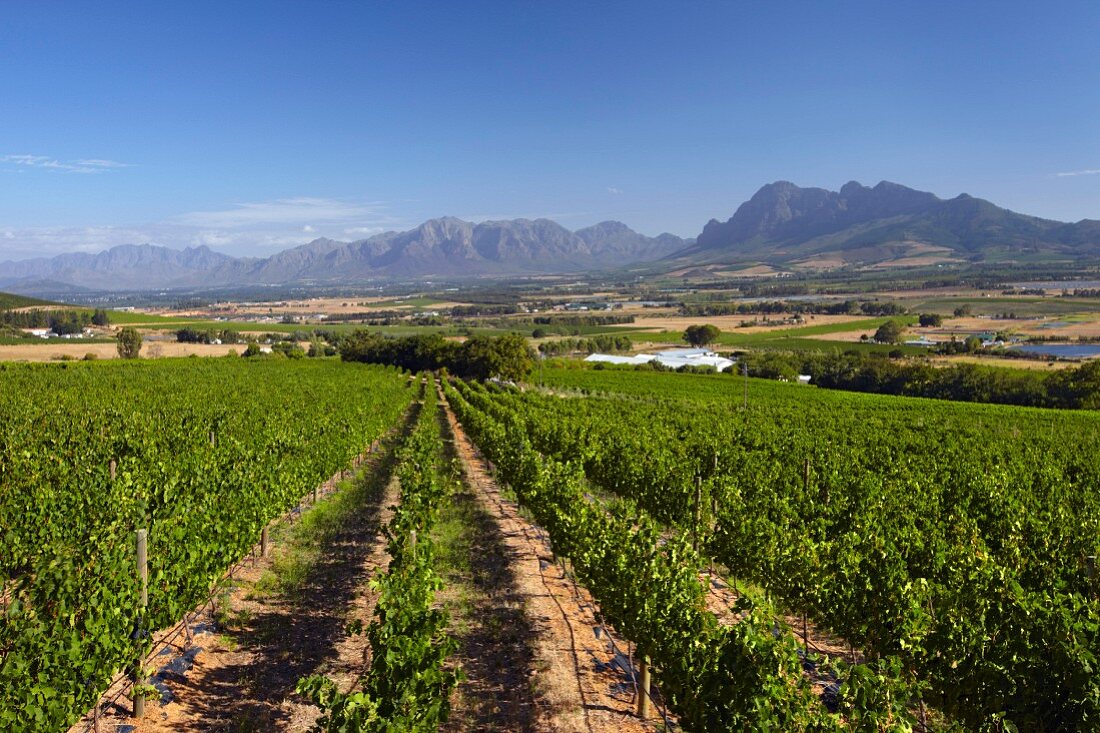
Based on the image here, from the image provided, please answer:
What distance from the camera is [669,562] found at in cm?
1166

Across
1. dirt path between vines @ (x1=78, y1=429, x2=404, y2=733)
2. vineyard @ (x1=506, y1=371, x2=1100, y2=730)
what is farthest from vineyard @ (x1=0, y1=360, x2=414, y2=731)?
vineyard @ (x1=506, y1=371, x2=1100, y2=730)

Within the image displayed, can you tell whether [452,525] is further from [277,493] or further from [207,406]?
[207,406]

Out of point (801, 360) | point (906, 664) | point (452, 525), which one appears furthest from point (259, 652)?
point (801, 360)

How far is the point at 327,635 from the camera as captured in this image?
13.1 metres

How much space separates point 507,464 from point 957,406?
154ft

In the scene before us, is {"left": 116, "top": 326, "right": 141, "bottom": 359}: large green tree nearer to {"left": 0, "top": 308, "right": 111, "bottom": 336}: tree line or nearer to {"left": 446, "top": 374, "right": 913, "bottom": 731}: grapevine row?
{"left": 0, "top": 308, "right": 111, "bottom": 336}: tree line

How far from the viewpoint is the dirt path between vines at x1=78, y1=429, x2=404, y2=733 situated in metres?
10.1

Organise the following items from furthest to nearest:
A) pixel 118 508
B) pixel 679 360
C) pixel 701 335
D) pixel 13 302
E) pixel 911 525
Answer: pixel 13 302 < pixel 701 335 < pixel 679 360 < pixel 911 525 < pixel 118 508

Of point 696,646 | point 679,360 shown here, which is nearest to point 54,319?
point 679,360

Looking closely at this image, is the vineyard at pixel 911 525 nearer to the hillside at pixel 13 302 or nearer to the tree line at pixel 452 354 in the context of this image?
the tree line at pixel 452 354

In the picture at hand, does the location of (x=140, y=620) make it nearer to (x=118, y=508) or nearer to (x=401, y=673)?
(x=118, y=508)

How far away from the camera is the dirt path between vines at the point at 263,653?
1007 centimetres

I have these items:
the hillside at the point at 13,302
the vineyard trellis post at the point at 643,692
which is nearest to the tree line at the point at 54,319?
the hillside at the point at 13,302

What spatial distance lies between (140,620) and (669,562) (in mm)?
9149
